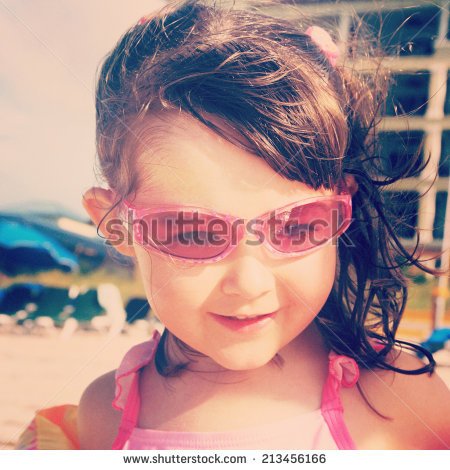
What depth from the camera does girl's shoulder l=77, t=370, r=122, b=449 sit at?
1346 millimetres

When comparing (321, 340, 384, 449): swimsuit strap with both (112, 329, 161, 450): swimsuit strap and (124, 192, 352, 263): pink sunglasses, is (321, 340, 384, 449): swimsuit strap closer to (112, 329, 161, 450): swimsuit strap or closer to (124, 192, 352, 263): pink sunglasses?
(124, 192, 352, 263): pink sunglasses

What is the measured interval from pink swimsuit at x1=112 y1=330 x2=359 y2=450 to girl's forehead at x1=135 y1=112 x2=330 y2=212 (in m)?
0.45

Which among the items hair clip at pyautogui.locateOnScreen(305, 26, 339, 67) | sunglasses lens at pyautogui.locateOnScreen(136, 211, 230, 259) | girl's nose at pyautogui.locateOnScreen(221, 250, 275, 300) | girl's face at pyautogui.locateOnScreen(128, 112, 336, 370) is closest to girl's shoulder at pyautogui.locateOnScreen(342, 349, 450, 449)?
girl's face at pyautogui.locateOnScreen(128, 112, 336, 370)

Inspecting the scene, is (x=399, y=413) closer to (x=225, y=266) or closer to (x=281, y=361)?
(x=281, y=361)

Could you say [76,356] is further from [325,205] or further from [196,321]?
[325,205]

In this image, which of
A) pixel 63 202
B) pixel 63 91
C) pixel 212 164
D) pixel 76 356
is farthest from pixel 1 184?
pixel 212 164

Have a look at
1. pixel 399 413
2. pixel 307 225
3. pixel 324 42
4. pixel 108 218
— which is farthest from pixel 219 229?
pixel 399 413

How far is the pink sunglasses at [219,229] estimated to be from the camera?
110cm

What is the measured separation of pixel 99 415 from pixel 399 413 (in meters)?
0.74

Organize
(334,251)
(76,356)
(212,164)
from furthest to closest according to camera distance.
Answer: (76,356)
(334,251)
(212,164)

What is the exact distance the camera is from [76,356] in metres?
1.46

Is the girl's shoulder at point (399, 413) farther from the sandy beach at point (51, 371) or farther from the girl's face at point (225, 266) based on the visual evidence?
the sandy beach at point (51, 371)

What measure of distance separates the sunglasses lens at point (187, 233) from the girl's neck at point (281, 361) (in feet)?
1.11
